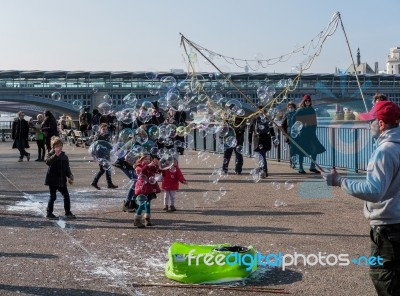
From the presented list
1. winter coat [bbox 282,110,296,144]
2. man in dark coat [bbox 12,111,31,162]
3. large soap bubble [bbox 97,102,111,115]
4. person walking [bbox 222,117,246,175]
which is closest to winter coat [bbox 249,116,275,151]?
person walking [bbox 222,117,246,175]

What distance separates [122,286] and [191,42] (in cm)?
569

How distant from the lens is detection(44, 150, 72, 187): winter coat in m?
9.77

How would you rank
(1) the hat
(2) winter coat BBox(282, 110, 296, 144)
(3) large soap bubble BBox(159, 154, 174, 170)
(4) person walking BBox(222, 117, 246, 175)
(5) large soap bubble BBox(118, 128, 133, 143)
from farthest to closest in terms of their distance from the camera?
(2) winter coat BBox(282, 110, 296, 144) → (4) person walking BBox(222, 117, 246, 175) → (5) large soap bubble BBox(118, 128, 133, 143) → (3) large soap bubble BBox(159, 154, 174, 170) → (1) the hat

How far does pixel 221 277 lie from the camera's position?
6.03 m

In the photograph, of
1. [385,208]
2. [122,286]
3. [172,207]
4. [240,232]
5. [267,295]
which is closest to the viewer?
[385,208]

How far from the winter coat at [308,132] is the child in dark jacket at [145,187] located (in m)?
6.36

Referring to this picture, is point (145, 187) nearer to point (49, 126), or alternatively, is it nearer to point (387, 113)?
point (387, 113)

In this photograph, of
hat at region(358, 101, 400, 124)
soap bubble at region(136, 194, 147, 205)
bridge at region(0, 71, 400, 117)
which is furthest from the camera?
bridge at region(0, 71, 400, 117)

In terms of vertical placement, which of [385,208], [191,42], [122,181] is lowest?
[122,181]

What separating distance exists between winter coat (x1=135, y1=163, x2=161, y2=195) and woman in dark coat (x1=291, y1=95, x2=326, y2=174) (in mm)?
6316

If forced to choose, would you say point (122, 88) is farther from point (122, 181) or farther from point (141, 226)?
point (141, 226)

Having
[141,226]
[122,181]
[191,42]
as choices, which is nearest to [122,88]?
[122,181]

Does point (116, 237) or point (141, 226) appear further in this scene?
point (141, 226)

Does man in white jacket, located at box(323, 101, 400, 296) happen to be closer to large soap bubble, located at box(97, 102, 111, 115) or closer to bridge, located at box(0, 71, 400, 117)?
bridge, located at box(0, 71, 400, 117)
